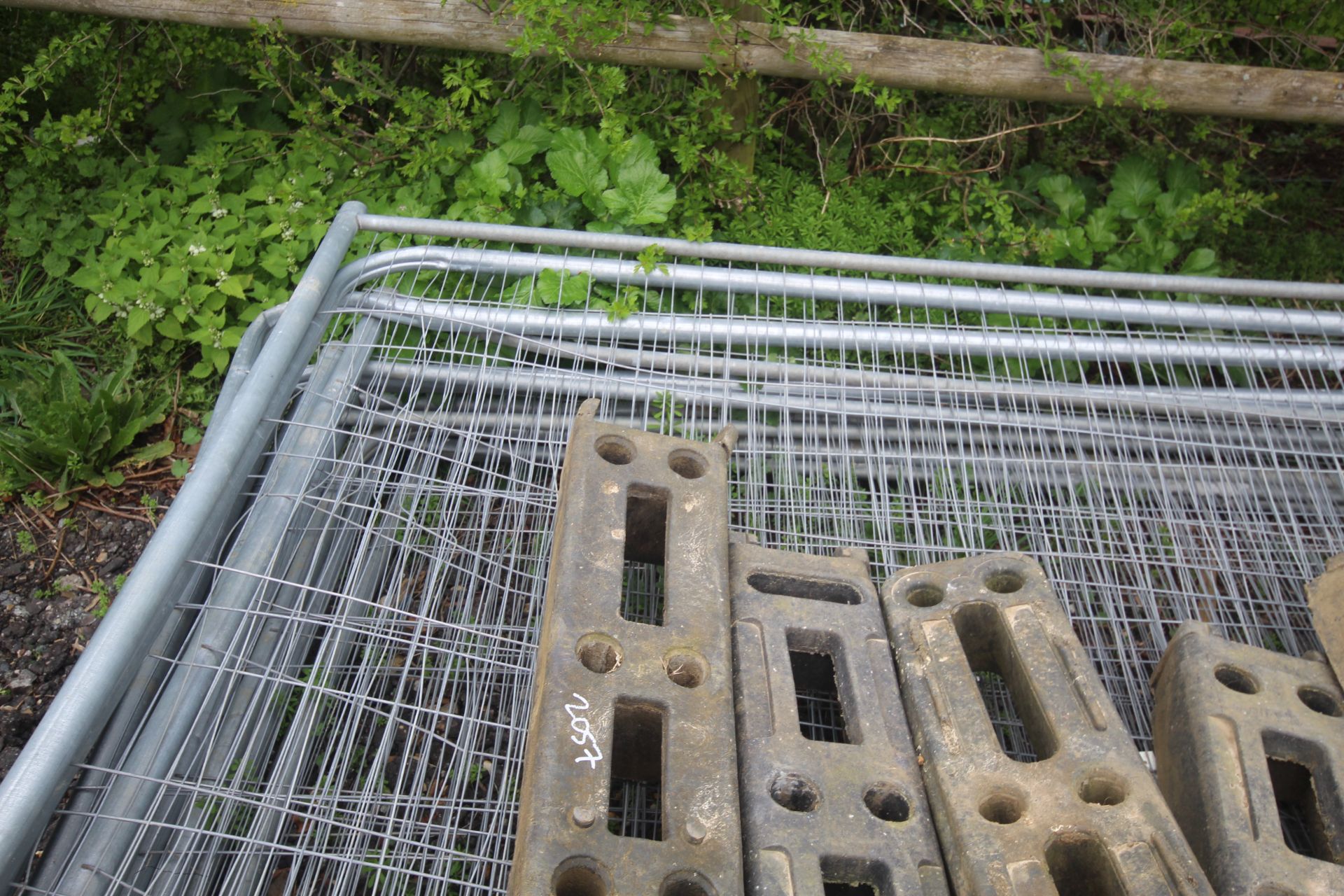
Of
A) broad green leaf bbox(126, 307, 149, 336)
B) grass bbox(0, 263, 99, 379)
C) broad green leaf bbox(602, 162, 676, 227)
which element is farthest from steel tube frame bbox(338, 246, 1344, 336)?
grass bbox(0, 263, 99, 379)

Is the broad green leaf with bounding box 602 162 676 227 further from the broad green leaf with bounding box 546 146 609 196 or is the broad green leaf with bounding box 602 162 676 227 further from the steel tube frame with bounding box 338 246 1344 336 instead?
the steel tube frame with bounding box 338 246 1344 336

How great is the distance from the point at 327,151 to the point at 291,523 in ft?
6.32

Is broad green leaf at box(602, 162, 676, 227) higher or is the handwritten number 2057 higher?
broad green leaf at box(602, 162, 676, 227)

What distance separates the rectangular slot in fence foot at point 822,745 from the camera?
1.60 meters

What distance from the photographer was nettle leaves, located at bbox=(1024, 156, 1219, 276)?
371 cm

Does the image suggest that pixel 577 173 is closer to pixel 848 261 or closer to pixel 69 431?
pixel 848 261

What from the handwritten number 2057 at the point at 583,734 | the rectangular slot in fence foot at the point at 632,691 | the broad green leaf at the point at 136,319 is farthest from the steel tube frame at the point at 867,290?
the handwritten number 2057 at the point at 583,734

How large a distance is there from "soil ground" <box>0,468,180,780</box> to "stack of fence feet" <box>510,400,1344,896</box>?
165cm

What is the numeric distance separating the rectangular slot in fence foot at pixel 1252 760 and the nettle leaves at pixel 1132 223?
1.95m

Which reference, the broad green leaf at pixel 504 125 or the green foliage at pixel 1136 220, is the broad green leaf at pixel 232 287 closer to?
the broad green leaf at pixel 504 125

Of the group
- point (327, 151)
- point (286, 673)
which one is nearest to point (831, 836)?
point (286, 673)

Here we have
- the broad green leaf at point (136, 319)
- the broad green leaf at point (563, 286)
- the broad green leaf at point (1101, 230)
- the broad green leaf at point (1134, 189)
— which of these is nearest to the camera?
the broad green leaf at point (563, 286)

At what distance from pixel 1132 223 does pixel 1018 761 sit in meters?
2.75

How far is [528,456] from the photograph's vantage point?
2.67 m
